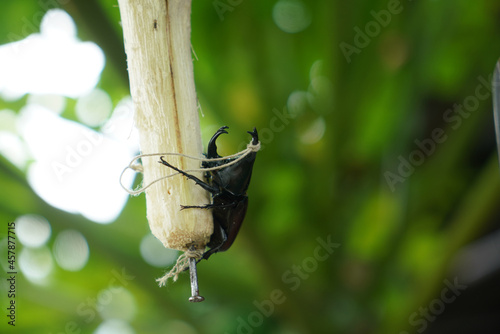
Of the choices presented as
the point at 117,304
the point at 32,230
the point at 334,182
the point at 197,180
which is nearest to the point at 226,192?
the point at 197,180

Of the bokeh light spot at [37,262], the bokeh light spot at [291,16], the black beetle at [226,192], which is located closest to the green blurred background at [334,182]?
the bokeh light spot at [291,16]

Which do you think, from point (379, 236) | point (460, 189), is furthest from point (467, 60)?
point (379, 236)

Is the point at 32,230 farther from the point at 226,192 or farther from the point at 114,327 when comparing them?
the point at 226,192

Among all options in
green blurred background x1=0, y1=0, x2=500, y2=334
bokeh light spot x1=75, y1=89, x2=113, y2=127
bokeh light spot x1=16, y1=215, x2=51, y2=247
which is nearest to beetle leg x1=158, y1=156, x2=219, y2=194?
green blurred background x1=0, y1=0, x2=500, y2=334

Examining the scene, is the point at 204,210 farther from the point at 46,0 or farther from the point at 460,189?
the point at 460,189

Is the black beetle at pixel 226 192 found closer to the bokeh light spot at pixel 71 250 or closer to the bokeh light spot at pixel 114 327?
the bokeh light spot at pixel 71 250

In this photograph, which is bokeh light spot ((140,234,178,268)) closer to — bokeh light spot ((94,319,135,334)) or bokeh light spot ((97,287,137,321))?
bokeh light spot ((97,287,137,321))
